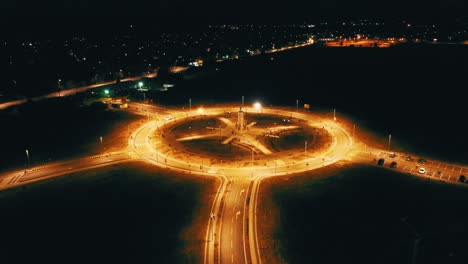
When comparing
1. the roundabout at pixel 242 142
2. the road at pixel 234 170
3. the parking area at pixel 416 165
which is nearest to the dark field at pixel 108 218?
the road at pixel 234 170

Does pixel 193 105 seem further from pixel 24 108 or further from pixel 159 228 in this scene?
pixel 159 228

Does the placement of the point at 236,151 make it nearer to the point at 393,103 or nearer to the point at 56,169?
the point at 56,169

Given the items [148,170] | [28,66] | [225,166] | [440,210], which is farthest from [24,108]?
[440,210]

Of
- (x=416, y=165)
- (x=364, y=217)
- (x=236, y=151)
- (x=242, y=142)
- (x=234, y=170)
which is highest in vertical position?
(x=242, y=142)

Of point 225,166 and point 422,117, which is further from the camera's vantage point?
point 422,117

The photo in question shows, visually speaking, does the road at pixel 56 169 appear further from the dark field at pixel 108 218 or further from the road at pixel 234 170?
the dark field at pixel 108 218

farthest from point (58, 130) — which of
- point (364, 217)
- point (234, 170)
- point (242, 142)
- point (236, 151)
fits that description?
point (364, 217)
